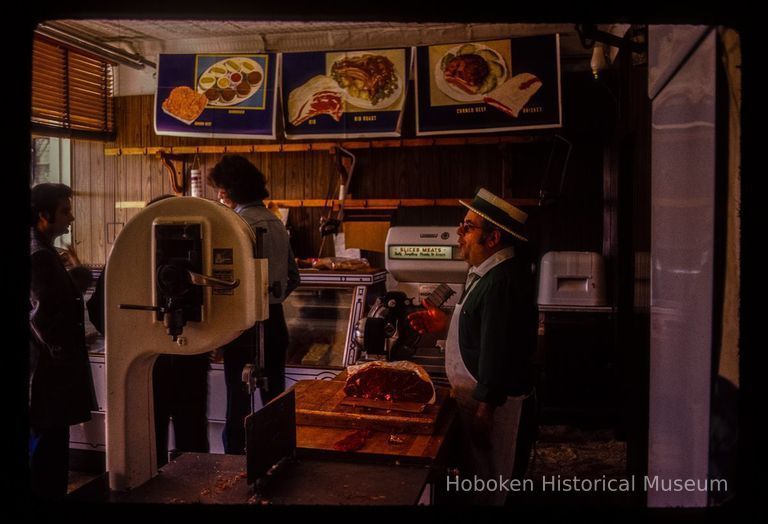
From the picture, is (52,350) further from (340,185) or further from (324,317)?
(340,185)

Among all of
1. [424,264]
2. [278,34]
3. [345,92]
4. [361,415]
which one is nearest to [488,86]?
[345,92]

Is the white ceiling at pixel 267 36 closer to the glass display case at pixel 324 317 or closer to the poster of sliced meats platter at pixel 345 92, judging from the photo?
the poster of sliced meats platter at pixel 345 92

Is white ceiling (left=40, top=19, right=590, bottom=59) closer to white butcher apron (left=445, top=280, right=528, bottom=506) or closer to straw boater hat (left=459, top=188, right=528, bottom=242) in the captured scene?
straw boater hat (left=459, top=188, right=528, bottom=242)

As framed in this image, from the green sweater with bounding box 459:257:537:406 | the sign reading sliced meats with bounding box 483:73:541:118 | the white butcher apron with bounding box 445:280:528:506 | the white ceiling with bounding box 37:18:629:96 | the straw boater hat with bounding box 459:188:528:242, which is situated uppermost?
the white ceiling with bounding box 37:18:629:96

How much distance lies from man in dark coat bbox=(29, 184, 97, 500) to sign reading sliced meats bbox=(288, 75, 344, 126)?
2594 millimetres

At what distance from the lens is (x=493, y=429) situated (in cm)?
263

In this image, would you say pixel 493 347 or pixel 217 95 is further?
pixel 217 95

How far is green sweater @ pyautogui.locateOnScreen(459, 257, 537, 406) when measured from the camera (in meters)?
2.37

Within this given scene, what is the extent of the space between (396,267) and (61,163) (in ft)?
13.1

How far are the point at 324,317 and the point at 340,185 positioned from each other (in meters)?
1.67

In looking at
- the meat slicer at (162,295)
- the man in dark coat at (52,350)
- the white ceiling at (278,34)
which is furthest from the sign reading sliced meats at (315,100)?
the meat slicer at (162,295)

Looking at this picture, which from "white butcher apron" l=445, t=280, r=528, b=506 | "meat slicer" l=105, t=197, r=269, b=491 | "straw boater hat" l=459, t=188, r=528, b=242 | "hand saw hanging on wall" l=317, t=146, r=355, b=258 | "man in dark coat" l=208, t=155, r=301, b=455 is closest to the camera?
"meat slicer" l=105, t=197, r=269, b=491

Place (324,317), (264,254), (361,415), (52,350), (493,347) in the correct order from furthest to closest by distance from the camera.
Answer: (324,317) → (264,254) → (52,350) → (493,347) → (361,415)

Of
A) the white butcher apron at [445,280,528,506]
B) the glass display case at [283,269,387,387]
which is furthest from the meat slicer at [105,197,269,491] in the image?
the glass display case at [283,269,387,387]
